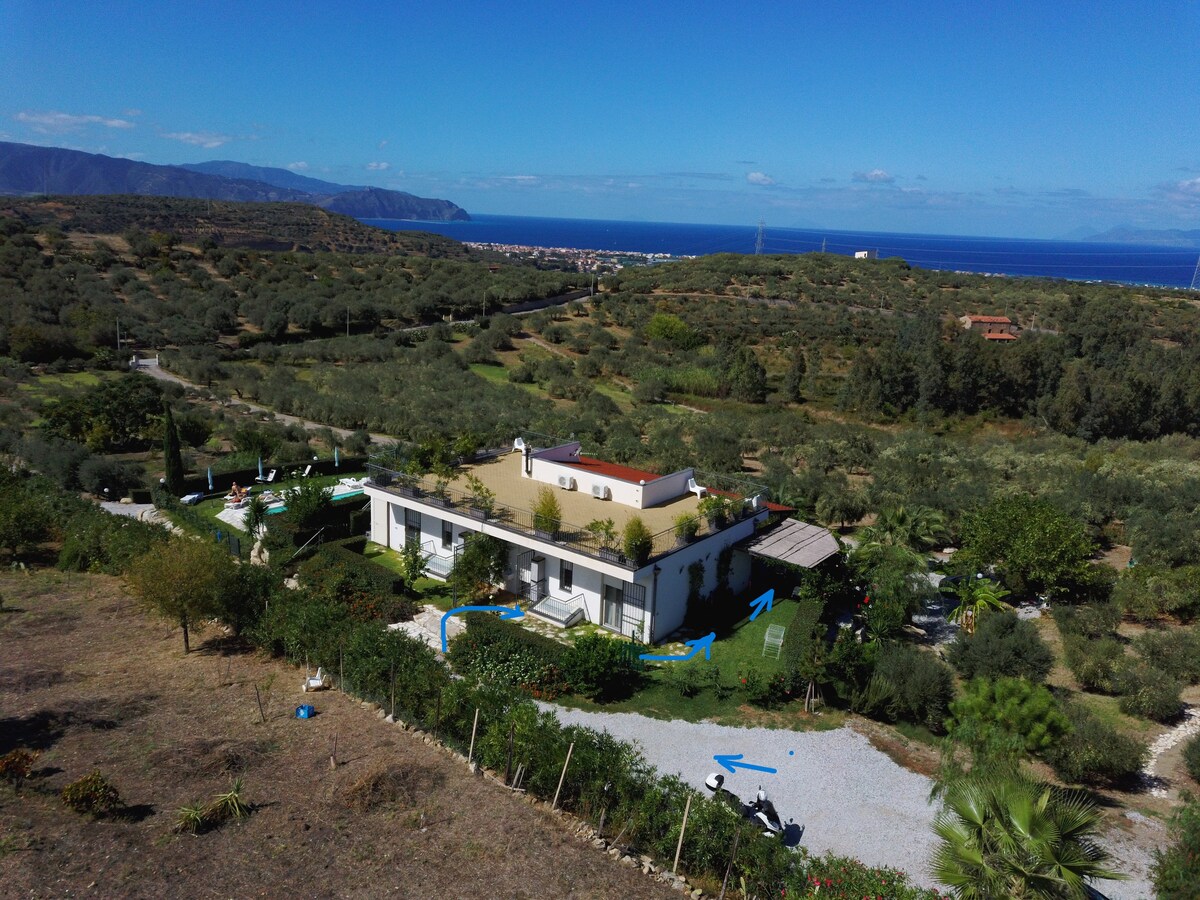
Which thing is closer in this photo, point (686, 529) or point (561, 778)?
point (561, 778)

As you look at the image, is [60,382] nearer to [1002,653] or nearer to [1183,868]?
[1002,653]

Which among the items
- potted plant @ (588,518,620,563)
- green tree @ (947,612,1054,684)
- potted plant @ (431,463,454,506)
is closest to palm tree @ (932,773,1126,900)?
green tree @ (947,612,1054,684)

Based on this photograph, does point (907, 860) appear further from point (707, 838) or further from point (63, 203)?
point (63, 203)

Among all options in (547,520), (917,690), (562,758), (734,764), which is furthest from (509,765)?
(917,690)

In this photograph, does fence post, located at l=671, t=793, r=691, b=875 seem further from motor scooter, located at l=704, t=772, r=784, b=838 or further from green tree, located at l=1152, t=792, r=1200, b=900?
green tree, located at l=1152, t=792, r=1200, b=900

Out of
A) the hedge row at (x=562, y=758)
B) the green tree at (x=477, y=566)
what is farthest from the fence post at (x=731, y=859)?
the green tree at (x=477, y=566)
